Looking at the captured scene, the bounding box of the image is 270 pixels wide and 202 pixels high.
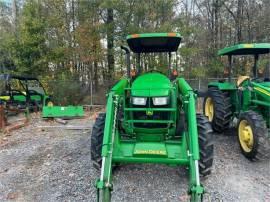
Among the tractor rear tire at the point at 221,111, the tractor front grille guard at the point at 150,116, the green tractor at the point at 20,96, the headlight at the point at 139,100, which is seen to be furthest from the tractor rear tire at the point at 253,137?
the green tractor at the point at 20,96

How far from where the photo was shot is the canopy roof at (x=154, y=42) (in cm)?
494

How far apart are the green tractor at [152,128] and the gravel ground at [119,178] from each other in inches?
15.0

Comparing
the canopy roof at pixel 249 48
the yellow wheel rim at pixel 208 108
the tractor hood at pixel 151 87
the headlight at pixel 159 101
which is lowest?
the yellow wheel rim at pixel 208 108

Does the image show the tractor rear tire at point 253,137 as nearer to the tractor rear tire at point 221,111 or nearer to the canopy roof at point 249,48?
the tractor rear tire at point 221,111

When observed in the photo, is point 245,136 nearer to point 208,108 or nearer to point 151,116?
point 151,116

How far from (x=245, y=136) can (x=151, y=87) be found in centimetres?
224

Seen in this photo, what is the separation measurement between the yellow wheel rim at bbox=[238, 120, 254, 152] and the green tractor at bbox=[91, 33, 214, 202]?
129 cm

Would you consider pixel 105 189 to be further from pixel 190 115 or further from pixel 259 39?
pixel 259 39

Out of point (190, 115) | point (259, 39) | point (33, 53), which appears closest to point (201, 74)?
point (259, 39)

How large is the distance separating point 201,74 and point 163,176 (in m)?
10.7

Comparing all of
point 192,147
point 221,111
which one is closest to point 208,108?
point 221,111

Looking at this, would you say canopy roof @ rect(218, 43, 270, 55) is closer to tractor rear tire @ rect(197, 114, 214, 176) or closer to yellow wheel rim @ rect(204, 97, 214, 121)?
yellow wheel rim @ rect(204, 97, 214, 121)

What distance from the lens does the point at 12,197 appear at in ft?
13.5

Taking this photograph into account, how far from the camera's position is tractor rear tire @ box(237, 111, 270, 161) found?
4934 millimetres
